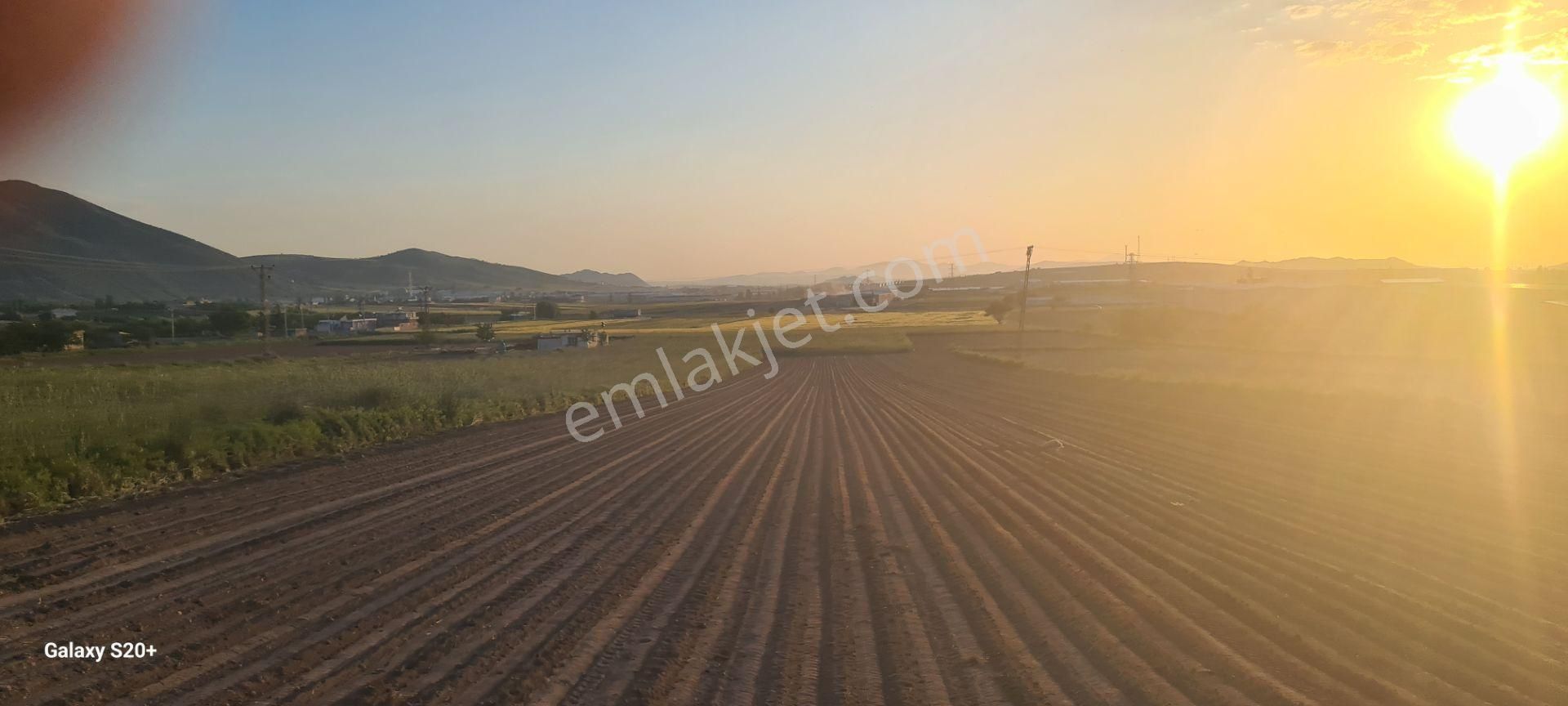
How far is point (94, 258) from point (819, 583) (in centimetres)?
17806

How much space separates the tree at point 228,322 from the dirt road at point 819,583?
230ft

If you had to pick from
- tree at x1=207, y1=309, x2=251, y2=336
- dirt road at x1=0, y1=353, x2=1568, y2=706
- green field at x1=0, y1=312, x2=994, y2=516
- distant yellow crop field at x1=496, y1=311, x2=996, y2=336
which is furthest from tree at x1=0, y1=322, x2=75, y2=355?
dirt road at x1=0, y1=353, x2=1568, y2=706

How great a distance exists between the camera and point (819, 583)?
776 centimetres

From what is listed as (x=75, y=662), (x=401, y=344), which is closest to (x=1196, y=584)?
(x=75, y=662)

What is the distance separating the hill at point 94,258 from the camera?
11950 cm

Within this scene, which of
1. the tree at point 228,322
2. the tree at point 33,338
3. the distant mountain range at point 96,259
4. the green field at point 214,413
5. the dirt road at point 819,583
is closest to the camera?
the dirt road at point 819,583

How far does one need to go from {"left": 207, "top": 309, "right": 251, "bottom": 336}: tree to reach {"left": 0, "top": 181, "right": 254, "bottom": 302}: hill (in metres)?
22.2

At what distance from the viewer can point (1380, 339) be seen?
145 ft

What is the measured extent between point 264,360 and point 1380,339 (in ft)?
172

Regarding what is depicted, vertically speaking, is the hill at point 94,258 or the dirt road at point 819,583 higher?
the hill at point 94,258

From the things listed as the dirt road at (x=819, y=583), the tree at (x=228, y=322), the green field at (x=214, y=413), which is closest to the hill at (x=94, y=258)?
the tree at (x=228, y=322)
